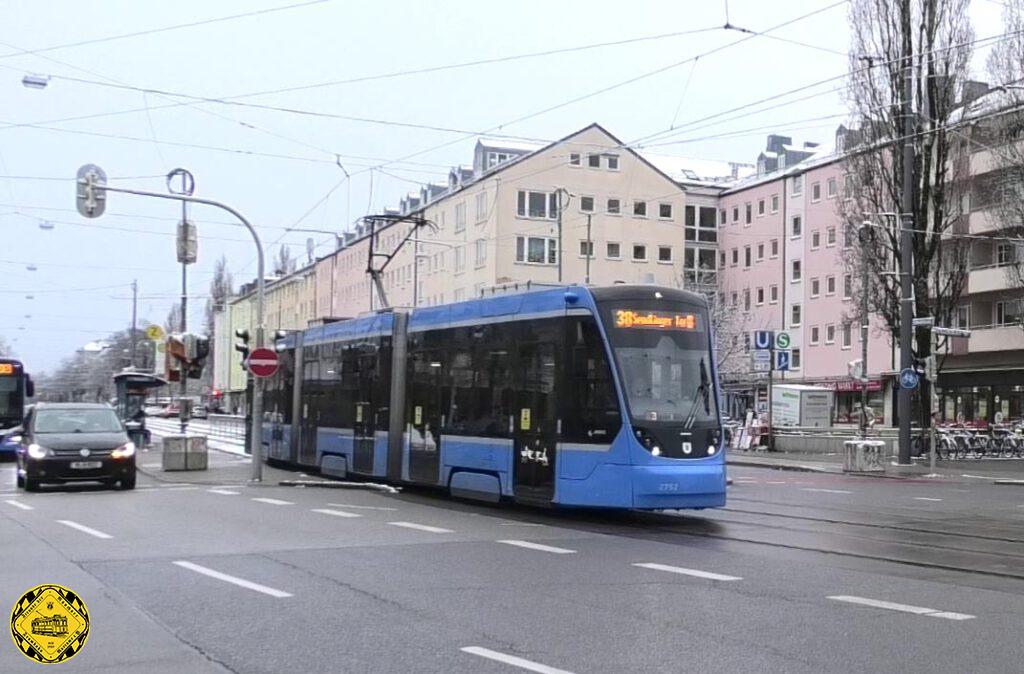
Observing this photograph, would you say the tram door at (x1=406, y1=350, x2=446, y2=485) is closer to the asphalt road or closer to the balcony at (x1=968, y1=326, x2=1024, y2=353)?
the asphalt road

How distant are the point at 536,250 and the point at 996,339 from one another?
2701 centimetres

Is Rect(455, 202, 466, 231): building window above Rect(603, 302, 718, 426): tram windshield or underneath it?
above

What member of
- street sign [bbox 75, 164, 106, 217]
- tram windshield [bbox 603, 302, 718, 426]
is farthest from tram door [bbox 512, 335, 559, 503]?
street sign [bbox 75, 164, 106, 217]

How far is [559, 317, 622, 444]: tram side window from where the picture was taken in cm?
1562

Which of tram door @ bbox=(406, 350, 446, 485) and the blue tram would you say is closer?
the blue tram

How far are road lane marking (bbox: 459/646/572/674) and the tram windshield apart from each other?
8.18 m

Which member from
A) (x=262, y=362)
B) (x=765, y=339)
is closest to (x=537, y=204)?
(x=765, y=339)

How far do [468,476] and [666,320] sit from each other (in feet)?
14.4

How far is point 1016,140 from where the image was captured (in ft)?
133

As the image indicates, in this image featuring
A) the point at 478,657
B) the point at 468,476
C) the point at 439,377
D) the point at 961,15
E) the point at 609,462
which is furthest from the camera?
the point at 961,15

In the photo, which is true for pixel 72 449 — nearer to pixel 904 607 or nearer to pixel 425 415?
pixel 425 415

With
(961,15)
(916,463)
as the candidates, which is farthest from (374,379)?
(961,15)

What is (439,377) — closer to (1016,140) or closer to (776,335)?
(776,335)

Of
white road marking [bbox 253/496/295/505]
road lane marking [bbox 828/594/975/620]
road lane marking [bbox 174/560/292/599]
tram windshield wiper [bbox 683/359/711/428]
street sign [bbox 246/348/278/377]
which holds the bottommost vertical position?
white road marking [bbox 253/496/295/505]
